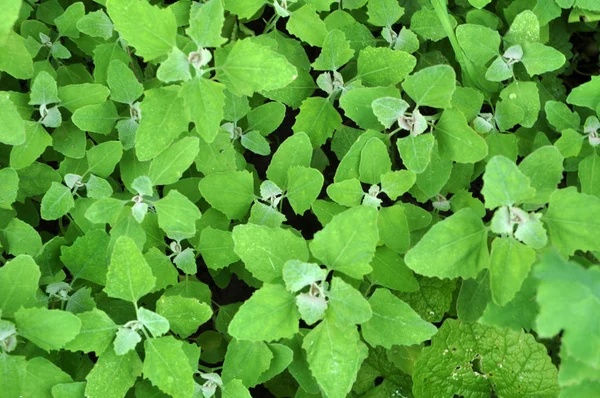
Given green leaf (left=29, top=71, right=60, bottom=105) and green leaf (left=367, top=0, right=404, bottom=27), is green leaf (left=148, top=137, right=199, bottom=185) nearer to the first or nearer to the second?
green leaf (left=29, top=71, right=60, bottom=105)

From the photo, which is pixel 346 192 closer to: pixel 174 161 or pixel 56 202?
pixel 174 161

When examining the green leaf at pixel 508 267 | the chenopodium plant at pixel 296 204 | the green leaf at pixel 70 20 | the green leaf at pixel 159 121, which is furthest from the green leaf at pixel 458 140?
the green leaf at pixel 70 20

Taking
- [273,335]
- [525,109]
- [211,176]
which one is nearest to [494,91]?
[525,109]

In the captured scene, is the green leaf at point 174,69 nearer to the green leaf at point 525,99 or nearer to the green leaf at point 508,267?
the green leaf at point 508,267

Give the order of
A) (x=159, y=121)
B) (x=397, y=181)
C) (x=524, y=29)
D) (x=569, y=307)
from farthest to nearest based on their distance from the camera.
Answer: (x=524, y=29) → (x=397, y=181) → (x=159, y=121) → (x=569, y=307)

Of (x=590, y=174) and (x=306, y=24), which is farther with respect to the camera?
(x=306, y=24)

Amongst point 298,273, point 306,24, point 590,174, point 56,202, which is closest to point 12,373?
point 56,202

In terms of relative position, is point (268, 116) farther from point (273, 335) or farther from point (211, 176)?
point (273, 335)
